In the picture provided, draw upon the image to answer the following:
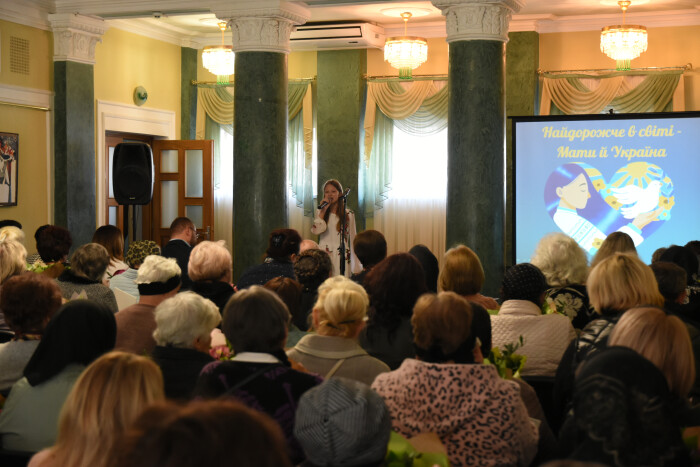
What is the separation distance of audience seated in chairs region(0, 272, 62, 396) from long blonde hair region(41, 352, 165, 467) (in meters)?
1.58

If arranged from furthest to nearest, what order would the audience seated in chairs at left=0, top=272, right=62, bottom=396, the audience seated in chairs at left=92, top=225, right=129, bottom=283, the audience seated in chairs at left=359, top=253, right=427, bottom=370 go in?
the audience seated in chairs at left=92, top=225, right=129, bottom=283 → the audience seated in chairs at left=359, top=253, right=427, bottom=370 → the audience seated in chairs at left=0, top=272, right=62, bottom=396

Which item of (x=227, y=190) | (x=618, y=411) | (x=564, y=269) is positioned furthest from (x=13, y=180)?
(x=618, y=411)

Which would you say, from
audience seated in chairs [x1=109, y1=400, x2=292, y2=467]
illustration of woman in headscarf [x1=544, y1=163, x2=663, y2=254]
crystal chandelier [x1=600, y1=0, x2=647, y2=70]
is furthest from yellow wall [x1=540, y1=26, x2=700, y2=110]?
audience seated in chairs [x1=109, y1=400, x2=292, y2=467]

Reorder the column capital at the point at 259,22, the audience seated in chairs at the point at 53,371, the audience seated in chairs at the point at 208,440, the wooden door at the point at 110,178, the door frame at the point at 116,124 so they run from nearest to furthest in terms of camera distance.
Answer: the audience seated in chairs at the point at 208,440, the audience seated in chairs at the point at 53,371, the column capital at the point at 259,22, the door frame at the point at 116,124, the wooden door at the point at 110,178

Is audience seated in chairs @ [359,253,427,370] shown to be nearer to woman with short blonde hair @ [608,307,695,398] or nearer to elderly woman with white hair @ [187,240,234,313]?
elderly woman with white hair @ [187,240,234,313]

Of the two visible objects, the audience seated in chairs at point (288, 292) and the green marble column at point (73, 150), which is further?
the green marble column at point (73, 150)

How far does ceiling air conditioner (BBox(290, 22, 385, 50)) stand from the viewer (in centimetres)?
1038

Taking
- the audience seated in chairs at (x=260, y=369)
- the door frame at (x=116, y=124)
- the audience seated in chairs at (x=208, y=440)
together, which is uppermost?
the door frame at (x=116, y=124)

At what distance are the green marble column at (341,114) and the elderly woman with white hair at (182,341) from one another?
7875mm

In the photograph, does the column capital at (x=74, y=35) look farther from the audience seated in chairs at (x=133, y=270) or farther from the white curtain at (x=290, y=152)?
the audience seated in chairs at (x=133, y=270)

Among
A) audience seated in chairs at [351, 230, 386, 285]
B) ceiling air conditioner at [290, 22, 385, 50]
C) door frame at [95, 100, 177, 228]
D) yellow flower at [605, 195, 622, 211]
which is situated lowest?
audience seated in chairs at [351, 230, 386, 285]

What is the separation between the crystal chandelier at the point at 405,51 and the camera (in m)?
9.73

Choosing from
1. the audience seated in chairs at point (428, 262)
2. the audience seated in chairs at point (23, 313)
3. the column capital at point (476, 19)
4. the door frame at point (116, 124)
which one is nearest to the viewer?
the audience seated in chairs at point (23, 313)

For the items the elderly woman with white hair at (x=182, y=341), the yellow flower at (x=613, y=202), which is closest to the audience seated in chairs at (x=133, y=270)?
the elderly woman with white hair at (x=182, y=341)
